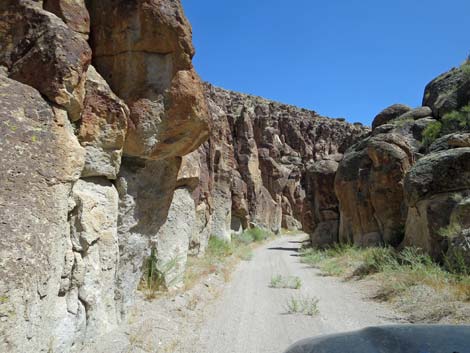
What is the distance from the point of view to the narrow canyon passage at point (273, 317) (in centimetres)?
539

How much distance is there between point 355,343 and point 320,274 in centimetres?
1023

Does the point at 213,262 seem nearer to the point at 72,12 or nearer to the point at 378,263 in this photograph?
the point at 378,263

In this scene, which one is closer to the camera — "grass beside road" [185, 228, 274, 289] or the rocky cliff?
the rocky cliff

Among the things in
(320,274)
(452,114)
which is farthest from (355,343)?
(452,114)

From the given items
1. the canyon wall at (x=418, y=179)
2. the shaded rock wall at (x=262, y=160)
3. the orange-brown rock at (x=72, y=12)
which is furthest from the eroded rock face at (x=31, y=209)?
the shaded rock wall at (x=262, y=160)

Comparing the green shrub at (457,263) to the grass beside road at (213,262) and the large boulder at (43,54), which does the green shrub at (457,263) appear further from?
the large boulder at (43,54)

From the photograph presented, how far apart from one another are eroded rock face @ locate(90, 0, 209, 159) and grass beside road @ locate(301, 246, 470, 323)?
496cm

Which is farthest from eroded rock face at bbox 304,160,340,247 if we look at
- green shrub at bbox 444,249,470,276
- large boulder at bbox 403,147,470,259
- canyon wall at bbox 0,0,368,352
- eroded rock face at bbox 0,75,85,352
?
eroded rock face at bbox 0,75,85,352

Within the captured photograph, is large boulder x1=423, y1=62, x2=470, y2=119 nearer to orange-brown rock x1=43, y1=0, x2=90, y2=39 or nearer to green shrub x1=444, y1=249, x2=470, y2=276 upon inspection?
green shrub x1=444, y1=249, x2=470, y2=276

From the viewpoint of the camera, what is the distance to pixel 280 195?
45.9m

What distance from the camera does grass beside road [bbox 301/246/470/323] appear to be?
609 cm

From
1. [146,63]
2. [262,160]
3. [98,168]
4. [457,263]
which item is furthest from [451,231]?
[262,160]

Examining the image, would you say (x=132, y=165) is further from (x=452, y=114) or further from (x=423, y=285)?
(x=452, y=114)

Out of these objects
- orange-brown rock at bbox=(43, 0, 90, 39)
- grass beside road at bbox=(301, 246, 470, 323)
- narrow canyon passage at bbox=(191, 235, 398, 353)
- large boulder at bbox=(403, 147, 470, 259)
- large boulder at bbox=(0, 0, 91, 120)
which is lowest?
narrow canyon passage at bbox=(191, 235, 398, 353)
